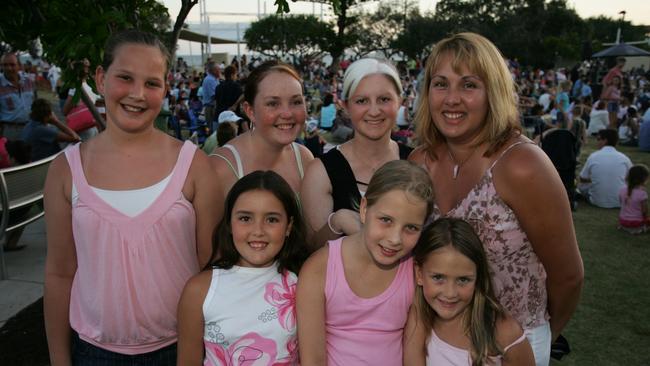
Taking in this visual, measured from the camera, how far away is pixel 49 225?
6.43 feet

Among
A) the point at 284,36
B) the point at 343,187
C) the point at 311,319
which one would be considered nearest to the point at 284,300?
the point at 311,319

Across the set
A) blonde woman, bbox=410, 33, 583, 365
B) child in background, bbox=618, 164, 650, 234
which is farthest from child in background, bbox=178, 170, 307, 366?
child in background, bbox=618, 164, 650, 234

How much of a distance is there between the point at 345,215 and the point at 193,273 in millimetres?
740

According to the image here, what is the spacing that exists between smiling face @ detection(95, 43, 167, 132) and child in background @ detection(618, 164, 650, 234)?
752cm

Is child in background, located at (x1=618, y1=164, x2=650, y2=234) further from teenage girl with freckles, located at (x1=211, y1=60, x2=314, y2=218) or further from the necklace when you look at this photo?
teenage girl with freckles, located at (x1=211, y1=60, x2=314, y2=218)

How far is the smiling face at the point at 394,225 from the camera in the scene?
200 centimetres

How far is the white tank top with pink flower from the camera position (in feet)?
6.57

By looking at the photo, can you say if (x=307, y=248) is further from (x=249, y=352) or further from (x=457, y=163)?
(x=457, y=163)

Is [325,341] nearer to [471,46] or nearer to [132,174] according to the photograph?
[132,174]

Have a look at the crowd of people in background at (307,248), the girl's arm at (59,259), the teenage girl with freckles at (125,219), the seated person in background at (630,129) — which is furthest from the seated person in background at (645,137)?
the girl's arm at (59,259)

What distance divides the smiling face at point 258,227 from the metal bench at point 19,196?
353 centimetres

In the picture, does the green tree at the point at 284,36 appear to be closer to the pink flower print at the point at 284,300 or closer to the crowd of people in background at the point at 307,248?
the crowd of people in background at the point at 307,248

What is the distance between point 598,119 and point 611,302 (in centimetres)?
1256

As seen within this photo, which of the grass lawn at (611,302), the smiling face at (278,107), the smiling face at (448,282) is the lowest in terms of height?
Answer: the grass lawn at (611,302)
